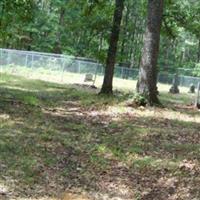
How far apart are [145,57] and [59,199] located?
8.96 metres

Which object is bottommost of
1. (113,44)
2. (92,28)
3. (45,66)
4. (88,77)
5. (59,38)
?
(88,77)

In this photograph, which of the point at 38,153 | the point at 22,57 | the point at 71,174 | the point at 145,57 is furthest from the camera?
the point at 22,57

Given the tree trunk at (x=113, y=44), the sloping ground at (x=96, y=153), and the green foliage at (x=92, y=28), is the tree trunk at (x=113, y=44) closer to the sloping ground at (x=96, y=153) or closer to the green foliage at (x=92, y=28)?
the green foliage at (x=92, y=28)

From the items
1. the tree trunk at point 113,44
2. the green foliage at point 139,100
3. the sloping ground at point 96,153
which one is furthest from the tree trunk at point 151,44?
the tree trunk at point 113,44

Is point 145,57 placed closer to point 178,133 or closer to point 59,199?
point 178,133

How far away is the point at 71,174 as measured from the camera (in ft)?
27.1

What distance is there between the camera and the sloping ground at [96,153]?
765cm

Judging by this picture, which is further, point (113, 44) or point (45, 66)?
point (45, 66)

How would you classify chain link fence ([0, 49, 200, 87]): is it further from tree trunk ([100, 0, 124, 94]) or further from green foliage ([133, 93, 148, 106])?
green foliage ([133, 93, 148, 106])

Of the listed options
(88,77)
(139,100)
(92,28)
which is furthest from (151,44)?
(88,77)

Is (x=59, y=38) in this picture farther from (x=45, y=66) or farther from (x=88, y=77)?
(x=88, y=77)

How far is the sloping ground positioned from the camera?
7.65m

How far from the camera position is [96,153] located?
31.6 ft

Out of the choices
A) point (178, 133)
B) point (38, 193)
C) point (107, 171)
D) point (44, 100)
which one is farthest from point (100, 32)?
point (38, 193)
